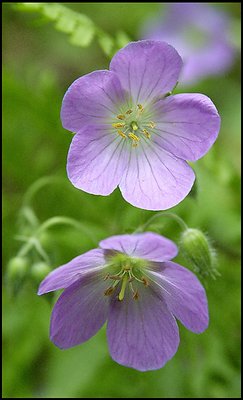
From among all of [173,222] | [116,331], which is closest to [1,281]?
[173,222]

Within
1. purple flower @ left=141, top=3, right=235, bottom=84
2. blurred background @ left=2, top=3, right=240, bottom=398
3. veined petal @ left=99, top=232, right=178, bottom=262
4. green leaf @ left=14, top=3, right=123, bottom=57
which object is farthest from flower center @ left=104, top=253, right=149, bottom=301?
purple flower @ left=141, top=3, right=235, bottom=84

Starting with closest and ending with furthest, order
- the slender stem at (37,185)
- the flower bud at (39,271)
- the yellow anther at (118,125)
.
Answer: the yellow anther at (118,125), the flower bud at (39,271), the slender stem at (37,185)

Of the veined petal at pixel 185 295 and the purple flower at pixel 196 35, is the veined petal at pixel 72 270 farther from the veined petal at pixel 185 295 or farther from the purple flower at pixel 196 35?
the purple flower at pixel 196 35

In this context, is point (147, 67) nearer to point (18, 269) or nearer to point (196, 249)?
point (196, 249)

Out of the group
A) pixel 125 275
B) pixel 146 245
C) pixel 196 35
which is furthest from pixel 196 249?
pixel 196 35

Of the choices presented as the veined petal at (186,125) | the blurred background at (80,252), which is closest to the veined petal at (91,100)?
the veined petal at (186,125)

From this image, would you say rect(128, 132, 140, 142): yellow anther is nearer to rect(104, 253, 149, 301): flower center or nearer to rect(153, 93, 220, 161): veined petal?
rect(153, 93, 220, 161): veined petal

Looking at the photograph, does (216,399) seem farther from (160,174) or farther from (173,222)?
(160,174)
